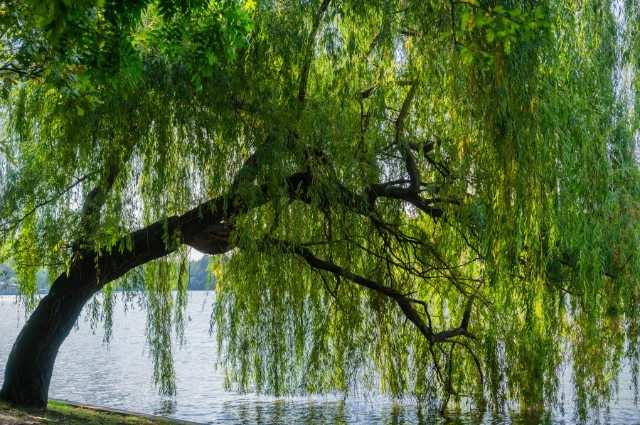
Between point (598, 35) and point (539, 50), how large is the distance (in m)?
1.52

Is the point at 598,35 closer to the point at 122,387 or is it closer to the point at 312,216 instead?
the point at 312,216

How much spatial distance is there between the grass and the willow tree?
0.33m

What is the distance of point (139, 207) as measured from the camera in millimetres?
6469

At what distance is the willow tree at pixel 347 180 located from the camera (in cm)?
518

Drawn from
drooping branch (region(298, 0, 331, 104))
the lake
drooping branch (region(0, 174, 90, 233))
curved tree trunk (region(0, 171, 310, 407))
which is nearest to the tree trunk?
curved tree trunk (region(0, 171, 310, 407))

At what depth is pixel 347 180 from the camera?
6.23 meters

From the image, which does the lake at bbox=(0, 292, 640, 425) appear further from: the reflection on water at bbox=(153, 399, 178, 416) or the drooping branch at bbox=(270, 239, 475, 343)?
the drooping branch at bbox=(270, 239, 475, 343)

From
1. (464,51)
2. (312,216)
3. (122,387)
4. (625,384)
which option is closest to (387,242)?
(312,216)

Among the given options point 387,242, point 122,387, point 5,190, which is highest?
point 5,190

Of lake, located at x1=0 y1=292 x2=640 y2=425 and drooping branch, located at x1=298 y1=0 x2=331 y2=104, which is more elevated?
drooping branch, located at x1=298 y1=0 x2=331 y2=104

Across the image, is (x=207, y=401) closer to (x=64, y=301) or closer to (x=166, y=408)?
(x=166, y=408)

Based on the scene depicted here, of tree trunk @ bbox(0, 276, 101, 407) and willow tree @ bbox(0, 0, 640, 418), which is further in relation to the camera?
tree trunk @ bbox(0, 276, 101, 407)

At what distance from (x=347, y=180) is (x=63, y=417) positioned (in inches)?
134

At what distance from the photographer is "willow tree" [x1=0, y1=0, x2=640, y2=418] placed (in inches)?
204
